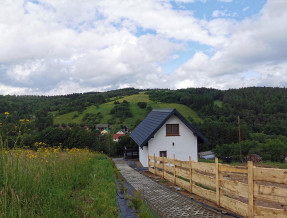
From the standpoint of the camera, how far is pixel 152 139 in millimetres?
20172

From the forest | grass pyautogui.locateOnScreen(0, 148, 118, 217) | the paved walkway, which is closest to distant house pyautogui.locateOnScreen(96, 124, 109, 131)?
the forest

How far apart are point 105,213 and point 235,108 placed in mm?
78392

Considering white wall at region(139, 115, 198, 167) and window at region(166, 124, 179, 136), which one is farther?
window at region(166, 124, 179, 136)

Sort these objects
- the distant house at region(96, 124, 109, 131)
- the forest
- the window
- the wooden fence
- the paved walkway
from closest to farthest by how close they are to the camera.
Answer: the wooden fence < the paved walkway < the window < the forest < the distant house at region(96, 124, 109, 131)

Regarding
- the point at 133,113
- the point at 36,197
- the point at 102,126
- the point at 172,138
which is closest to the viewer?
the point at 36,197

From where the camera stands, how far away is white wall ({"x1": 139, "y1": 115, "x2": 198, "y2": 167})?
20.2 meters

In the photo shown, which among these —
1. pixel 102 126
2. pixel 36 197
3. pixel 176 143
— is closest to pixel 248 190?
pixel 36 197

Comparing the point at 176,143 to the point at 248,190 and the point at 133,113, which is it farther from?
the point at 133,113

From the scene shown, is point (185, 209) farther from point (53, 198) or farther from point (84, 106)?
point (84, 106)

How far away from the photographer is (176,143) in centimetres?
2059

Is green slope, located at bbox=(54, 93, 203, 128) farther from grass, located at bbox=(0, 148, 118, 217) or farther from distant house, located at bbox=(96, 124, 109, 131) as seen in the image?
grass, located at bbox=(0, 148, 118, 217)

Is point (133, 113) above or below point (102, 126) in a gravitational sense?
above

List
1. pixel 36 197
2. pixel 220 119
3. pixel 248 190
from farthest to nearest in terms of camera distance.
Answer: pixel 220 119 → pixel 248 190 → pixel 36 197

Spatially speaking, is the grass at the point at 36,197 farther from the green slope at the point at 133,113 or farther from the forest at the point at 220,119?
the green slope at the point at 133,113
